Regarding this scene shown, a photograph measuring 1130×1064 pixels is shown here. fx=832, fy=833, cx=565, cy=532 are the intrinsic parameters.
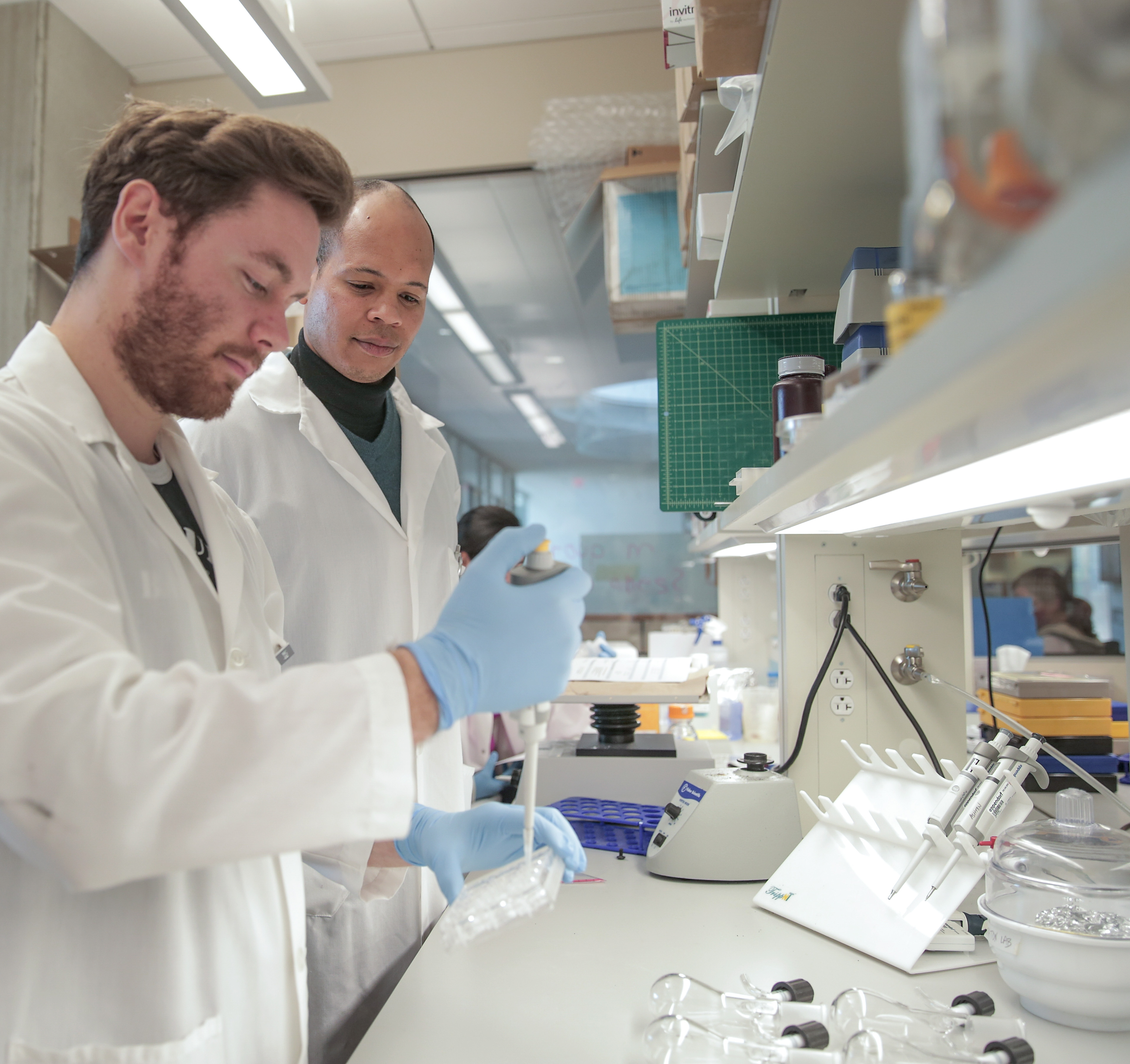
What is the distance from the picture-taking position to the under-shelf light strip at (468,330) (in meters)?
3.90

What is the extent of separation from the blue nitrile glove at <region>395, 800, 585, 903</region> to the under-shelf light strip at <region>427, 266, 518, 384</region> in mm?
3094

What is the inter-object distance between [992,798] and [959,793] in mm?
42

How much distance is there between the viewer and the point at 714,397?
1945 millimetres

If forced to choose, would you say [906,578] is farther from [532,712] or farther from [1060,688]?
[532,712]

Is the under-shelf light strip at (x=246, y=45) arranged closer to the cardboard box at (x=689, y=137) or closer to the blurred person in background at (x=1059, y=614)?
the cardboard box at (x=689, y=137)

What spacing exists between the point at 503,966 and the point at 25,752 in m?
0.74

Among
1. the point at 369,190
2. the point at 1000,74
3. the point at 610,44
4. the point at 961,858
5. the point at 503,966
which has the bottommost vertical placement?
the point at 503,966

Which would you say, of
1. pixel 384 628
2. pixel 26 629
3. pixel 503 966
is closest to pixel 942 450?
pixel 26 629

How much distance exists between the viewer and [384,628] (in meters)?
1.71

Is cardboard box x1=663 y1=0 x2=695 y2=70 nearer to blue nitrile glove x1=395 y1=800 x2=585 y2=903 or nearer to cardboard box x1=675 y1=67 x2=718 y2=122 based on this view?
cardboard box x1=675 y1=67 x2=718 y2=122

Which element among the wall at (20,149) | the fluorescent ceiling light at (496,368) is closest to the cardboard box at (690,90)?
the fluorescent ceiling light at (496,368)

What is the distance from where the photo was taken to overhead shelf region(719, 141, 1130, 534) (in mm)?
318

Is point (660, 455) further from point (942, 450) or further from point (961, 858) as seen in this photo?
point (942, 450)

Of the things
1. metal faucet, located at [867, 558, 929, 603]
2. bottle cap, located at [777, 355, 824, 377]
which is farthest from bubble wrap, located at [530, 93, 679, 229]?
bottle cap, located at [777, 355, 824, 377]
